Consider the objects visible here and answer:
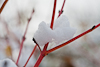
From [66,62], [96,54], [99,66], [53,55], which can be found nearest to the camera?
[99,66]

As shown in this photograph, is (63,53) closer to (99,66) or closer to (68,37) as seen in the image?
(99,66)

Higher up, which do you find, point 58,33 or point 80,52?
point 58,33

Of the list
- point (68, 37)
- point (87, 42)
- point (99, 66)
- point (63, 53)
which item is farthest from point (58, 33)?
point (63, 53)

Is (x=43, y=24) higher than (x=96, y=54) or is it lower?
higher

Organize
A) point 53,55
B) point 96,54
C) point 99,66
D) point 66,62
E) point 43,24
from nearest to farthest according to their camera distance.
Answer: point 43,24
point 99,66
point 96,54
point 66,62
point 53,55

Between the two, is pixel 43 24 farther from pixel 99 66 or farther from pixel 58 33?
pixel 99 66

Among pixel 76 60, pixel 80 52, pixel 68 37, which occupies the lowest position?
pixel 76 60

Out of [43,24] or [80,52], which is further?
[80,52]

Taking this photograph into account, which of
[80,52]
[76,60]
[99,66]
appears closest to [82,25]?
[80,52]

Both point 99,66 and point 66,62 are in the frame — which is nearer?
point 99,66
